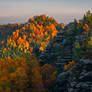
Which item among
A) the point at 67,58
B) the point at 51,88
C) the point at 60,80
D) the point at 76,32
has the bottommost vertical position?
the point at 51,88

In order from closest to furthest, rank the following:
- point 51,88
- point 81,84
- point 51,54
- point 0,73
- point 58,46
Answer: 1. point 81,84
2. point 0,73
3. point 51,88
4. point 58,46
5. point 51,54

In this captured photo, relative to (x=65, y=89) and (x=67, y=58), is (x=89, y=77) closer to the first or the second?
(x=65, y=89)

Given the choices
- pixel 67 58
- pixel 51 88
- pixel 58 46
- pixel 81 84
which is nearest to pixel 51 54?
pixel 58 46

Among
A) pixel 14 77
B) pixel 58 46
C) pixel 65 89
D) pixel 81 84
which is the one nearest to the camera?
pixel 81 84

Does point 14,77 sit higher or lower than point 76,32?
lower

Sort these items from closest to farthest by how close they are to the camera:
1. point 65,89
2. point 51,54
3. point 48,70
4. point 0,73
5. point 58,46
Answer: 1. point 65,89
2. point 0,73
3. point 48,70
4. point 58,46
5. point 51,54

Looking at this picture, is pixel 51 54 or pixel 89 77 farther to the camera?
pixel 51 54

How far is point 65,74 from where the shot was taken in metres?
57.1

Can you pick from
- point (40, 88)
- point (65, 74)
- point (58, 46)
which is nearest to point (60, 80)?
point (65, 74)

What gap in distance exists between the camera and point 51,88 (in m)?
63.7

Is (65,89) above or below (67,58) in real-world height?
below

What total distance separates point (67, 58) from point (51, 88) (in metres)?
17.6

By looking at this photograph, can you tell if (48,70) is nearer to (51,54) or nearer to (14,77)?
(51,54)

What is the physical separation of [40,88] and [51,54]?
98.2 feet
